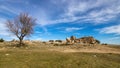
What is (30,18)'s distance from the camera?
4525 centimetres

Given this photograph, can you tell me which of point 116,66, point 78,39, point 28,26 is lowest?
point 116,66

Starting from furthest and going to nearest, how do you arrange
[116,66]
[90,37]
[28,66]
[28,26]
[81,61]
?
[90,37] → [28,26] → [81,61] → [116,66] → [28,66]

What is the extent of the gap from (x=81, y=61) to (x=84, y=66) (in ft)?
6.11

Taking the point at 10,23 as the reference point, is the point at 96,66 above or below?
below

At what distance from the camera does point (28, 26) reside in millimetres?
44500

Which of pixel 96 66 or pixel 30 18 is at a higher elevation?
pixel 30 18

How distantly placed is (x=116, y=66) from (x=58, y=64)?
291 inches

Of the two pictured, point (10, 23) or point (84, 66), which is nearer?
point (84, 66)

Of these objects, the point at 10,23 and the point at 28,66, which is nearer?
the point at 28,66

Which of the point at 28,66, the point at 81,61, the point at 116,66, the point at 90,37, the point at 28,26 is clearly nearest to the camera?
the point at 28,66

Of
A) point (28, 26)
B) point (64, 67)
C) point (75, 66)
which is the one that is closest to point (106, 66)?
point (75, 66)

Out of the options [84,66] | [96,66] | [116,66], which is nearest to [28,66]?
[84,66]

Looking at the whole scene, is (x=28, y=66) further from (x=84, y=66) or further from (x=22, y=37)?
(x=22, y=37)

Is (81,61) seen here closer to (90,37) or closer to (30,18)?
(30,18)
